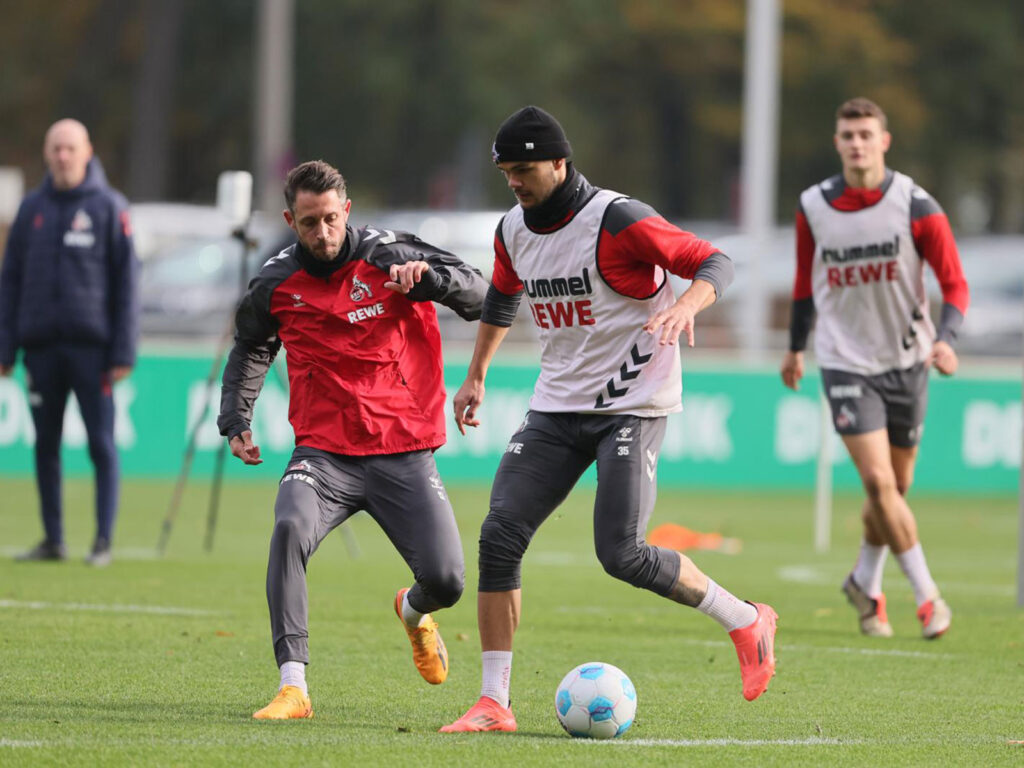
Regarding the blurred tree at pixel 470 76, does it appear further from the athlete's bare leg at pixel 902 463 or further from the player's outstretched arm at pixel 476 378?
the player's outstretched arm at pixel 476 378

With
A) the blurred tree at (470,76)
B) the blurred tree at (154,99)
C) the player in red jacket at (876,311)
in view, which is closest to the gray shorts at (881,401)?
the player in red jacket at (876,311)

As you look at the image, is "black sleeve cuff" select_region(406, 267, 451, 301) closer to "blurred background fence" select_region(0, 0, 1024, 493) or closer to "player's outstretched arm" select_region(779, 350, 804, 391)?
"player's outstretched arm" select_region(779, 350, 804, 391)

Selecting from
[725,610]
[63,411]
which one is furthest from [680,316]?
[63,411]

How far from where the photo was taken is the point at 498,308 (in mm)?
7363

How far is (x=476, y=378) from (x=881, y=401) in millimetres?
3235

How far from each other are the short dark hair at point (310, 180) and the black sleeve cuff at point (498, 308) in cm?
79

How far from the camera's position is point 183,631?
9.05 m

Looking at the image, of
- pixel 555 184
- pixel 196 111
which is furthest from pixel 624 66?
pixel 555 184

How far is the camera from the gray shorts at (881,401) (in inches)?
383

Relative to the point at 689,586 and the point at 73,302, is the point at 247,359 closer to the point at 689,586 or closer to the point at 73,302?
the point at 689,586

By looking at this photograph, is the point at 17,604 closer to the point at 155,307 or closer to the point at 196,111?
the point at 155,307

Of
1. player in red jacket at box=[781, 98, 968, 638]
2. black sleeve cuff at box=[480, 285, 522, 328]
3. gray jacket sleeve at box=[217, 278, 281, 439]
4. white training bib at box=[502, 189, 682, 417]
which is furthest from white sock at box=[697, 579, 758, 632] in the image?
player in red jacket at box=[781, 98, 968, 638]

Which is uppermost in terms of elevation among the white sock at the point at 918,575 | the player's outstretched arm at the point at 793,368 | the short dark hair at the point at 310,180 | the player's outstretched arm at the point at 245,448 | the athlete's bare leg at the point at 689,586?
the short dark hair at the point at 310,180

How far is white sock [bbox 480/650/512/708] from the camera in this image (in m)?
6.80
